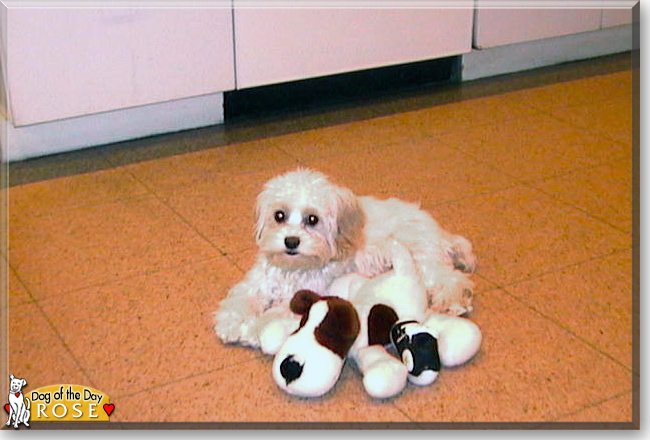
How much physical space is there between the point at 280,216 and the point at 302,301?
178 millimetres

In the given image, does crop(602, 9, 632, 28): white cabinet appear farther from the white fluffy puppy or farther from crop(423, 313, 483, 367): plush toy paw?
crop(423, 313, 483, 367): plush toy paw

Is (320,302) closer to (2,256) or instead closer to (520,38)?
(2,256)

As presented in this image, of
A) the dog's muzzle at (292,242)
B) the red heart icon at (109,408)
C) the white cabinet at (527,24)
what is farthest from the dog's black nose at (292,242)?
the white cabinet at (527,24)

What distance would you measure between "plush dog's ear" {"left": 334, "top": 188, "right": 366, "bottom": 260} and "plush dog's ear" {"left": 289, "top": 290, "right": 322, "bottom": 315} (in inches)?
4.5

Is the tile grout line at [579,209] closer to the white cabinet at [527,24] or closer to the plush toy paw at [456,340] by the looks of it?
the plush toy paw at [456,340]

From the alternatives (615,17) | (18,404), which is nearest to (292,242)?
(18,404)

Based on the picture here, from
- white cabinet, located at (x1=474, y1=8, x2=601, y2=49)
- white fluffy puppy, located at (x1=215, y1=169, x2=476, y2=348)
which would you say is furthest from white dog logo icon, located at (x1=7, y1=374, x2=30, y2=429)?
white cabinet, located at (x1=474, y1=8, x2=601, y2=49)

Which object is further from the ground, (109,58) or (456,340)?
(109,58)

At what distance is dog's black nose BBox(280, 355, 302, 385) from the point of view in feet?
5.91

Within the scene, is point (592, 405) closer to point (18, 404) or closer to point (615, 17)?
point (18, 404)

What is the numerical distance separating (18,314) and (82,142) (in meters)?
1.08

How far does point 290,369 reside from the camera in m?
1.80

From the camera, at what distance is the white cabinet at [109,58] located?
2.85 metres

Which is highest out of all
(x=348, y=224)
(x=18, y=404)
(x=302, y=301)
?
(x=348, y=224)
